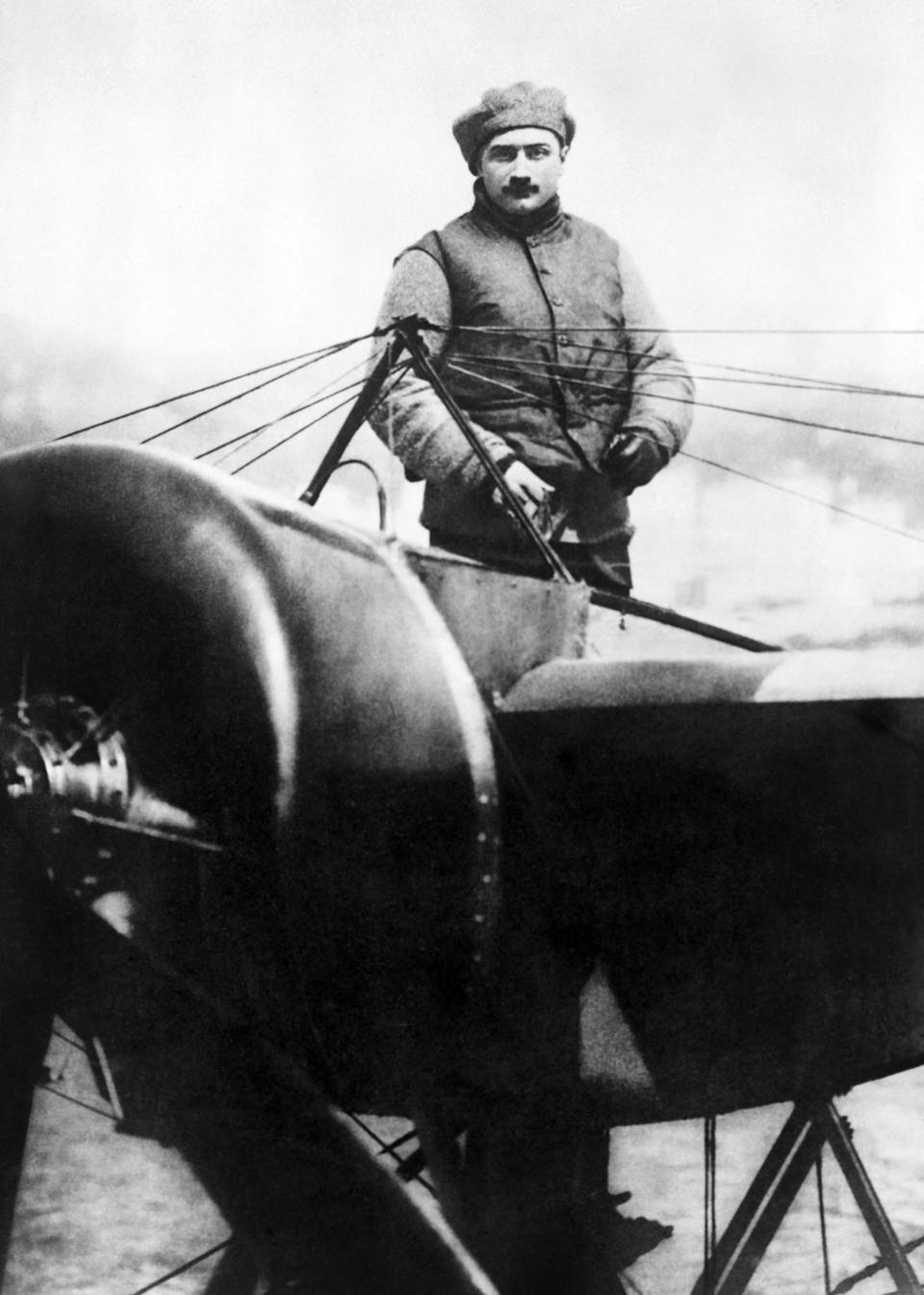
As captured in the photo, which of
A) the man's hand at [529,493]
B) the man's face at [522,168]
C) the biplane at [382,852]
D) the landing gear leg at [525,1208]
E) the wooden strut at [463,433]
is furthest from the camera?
the man's face at [522,168]

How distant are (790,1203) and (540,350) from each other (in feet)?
5.66

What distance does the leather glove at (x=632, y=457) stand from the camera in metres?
2.54

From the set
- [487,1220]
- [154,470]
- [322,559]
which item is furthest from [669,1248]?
[154,470]

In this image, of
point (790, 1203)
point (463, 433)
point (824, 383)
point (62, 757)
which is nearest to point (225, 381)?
point (463, 433)

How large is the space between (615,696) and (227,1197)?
85 cm

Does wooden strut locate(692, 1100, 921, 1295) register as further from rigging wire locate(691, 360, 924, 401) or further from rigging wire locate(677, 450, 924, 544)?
rigging wire locate(691, 360, 924, 401)

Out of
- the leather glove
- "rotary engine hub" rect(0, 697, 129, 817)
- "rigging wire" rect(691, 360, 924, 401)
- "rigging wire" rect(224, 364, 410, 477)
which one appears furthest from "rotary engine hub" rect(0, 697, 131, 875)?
"rigging wire" rect(691, 360, 924, 401)

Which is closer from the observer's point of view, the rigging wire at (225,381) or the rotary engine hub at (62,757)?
the rotary engine hub at (62,757)

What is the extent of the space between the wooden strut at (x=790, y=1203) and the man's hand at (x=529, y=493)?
1206mm

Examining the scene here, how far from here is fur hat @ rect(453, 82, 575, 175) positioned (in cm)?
246

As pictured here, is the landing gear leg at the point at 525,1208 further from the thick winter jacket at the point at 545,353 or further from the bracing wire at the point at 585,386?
the bracing wire at the point at 585,386

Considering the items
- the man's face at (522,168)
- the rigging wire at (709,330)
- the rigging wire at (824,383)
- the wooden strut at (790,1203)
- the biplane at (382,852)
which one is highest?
the man's face at (522,168)

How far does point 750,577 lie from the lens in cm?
268

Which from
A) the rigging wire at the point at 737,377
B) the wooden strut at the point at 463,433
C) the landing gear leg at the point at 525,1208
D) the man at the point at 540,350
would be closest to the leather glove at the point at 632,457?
the man at the point at 540,350
